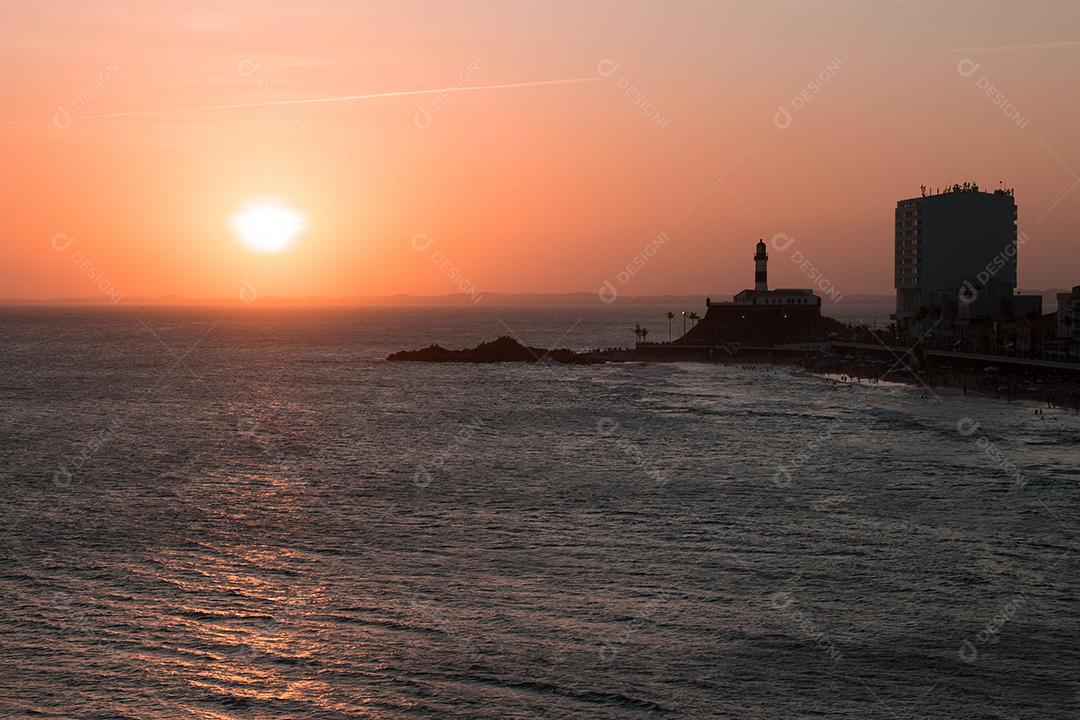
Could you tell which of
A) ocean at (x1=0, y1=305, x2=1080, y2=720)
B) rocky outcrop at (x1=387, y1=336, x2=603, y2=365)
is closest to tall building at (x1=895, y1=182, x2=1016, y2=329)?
rocky outcrop at (x1=387, y1=336, x2=603, y2=365)

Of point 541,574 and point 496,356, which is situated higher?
point 496,356

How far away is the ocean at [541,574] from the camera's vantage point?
24.7 m

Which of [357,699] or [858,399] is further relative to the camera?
[858,399]

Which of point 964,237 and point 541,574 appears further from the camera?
point 964,237

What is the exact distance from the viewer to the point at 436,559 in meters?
36.1

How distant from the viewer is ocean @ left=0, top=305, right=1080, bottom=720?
24734mm

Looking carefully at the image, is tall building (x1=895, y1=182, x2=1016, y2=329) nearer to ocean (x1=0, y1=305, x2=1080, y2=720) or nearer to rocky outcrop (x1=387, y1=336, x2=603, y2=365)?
rocky outcrop (x1=387, y1=336, x2=603, y2=365)

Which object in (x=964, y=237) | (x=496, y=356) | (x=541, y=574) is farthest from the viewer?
(x=964, y=237)

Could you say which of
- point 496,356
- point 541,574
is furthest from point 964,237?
point 541,574

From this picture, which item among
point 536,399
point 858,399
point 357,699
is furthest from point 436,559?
point 858,399

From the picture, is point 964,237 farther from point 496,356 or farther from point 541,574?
point 541,574

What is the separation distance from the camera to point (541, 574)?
112 feet

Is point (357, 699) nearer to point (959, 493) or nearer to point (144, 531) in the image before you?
point (144, 531)

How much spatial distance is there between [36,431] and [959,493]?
6373 centimetres
